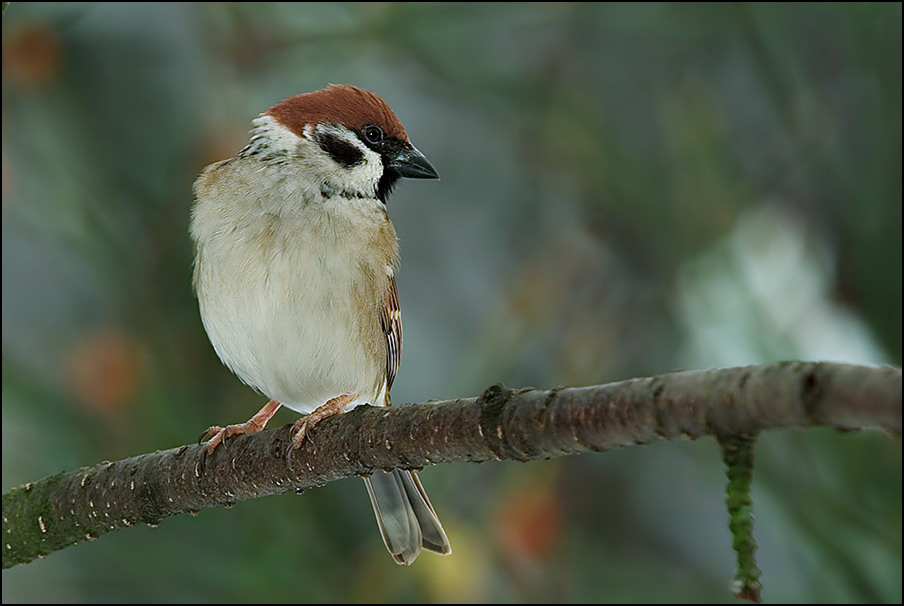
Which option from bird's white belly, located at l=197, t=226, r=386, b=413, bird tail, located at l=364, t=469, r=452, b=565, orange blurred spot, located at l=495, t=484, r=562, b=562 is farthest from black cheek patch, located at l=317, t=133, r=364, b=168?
orange blurred spot, located at l=495, t=484, r=562, b=562

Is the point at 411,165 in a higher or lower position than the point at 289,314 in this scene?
higher

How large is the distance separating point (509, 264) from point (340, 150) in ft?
6.31

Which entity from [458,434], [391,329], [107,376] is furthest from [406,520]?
[107,376]

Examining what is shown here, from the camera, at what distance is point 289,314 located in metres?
2.46

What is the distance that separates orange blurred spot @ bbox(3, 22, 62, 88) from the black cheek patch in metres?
1.82

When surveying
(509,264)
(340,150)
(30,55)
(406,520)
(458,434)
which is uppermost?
(509,264)

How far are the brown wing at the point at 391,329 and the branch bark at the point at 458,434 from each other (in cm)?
74

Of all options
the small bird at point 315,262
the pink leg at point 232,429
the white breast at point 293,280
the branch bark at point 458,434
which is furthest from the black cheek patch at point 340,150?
the branch bark at point 458,434

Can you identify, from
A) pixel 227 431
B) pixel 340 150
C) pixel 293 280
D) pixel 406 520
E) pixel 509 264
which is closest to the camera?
pixel 227 431

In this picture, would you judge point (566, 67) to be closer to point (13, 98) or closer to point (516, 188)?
point (516, 188)

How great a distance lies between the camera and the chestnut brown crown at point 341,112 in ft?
9.07

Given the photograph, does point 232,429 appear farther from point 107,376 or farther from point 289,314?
point 107,376

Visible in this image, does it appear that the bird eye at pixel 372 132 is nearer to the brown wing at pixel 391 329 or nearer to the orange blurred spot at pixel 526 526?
the brown wing at pixel 391 329

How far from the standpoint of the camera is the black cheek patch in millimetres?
2730
